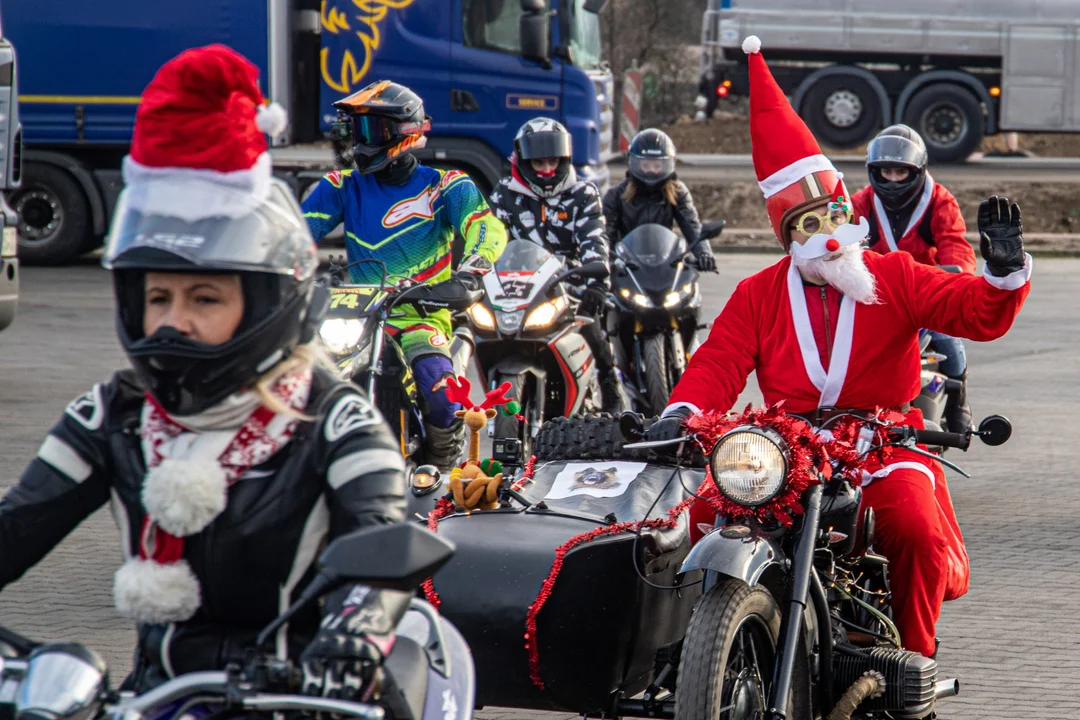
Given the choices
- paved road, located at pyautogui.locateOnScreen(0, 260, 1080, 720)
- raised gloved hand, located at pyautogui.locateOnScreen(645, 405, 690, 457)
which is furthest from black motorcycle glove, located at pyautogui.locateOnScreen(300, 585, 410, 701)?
paved road, located at pyautogui.locateOnScreen(0, 260, 1080, 720)

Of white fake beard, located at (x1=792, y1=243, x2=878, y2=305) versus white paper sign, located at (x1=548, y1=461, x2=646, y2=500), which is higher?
white fake beard, located at (x1=792, y1=243, x2=878, y2=305)

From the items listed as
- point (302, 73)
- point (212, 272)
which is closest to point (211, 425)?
point (212, 272)

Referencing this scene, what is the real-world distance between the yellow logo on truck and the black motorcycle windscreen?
28.4 ft

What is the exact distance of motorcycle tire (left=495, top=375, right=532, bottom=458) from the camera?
820cm

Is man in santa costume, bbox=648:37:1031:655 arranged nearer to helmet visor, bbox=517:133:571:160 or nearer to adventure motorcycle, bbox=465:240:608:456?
adventure motorcycle, bbox=465:240:608:456

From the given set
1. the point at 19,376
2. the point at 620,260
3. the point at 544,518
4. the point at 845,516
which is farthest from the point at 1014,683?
the point at 19,376

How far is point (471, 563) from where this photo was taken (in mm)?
4566

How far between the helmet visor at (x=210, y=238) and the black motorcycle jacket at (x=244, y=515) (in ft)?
0.80

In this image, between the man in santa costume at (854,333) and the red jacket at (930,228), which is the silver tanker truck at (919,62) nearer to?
the red jacket at (930,228)

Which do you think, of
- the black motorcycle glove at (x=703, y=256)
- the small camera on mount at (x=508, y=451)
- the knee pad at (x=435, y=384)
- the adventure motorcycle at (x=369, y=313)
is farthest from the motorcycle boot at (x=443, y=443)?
the black motorcycle glove at (x=703, y=256)

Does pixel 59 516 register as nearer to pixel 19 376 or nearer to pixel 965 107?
pixel 19 376

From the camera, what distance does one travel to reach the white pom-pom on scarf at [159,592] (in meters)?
2.67

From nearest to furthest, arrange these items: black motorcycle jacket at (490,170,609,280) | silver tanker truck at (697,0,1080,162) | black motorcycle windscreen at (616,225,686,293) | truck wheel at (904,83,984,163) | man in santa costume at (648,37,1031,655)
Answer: man in santa costume at (648,37,1031,655), black motorcycle jacket at (490,170,609,280), black motorcycle windscreen at (616,225,686,293), silver tanker truck at (697,0,1080,162), truck wheel at (904,83,984,163)

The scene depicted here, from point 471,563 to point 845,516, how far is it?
100cm
